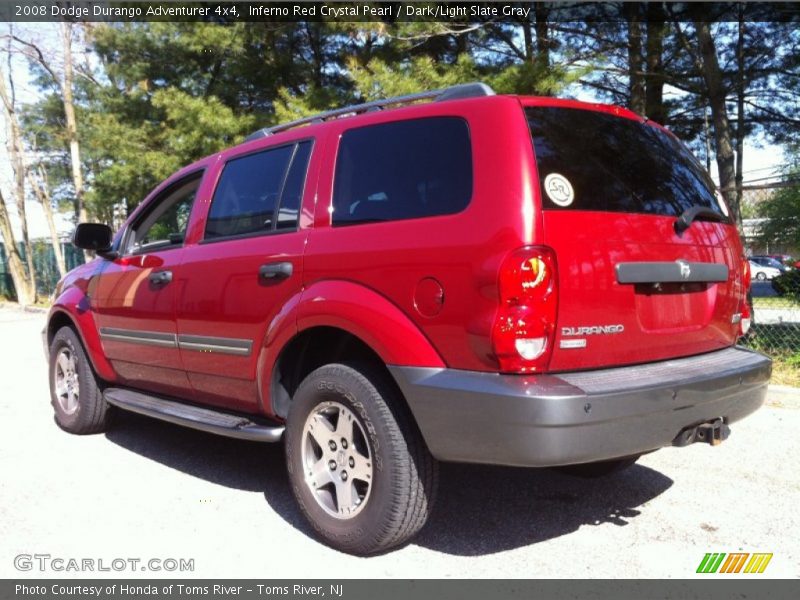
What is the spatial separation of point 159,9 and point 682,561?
15047 millimetres

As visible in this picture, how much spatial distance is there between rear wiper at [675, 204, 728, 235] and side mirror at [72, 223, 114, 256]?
380 centimetres

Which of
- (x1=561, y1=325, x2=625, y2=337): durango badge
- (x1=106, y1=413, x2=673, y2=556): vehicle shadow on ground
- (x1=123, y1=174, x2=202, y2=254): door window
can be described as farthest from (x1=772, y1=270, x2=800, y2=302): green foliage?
(x1=123, y1=174, x2=202, y2=254): door window

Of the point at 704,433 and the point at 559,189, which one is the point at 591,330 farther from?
the point at 704,433

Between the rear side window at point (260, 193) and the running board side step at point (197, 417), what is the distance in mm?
1010

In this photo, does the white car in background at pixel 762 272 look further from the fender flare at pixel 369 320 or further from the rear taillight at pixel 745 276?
the fender flare at pixel 369 320

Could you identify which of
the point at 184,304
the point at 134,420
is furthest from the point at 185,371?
the point at 134,420

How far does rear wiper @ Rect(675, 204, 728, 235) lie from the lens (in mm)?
3191

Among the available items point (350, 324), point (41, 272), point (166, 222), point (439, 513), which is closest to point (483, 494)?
point (439, 513)

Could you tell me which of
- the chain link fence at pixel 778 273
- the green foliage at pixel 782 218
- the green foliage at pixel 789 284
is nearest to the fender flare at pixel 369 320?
the chain link fence at pixel 778 273

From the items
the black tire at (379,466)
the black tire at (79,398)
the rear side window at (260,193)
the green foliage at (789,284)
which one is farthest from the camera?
the green foliage at (789,284)

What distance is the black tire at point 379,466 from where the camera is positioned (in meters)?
2.96

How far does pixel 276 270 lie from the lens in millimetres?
3516

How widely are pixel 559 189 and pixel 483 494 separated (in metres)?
1.91

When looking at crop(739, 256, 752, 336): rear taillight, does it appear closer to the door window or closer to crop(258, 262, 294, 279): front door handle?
crop(258, 262, 294, 279): front door handle
